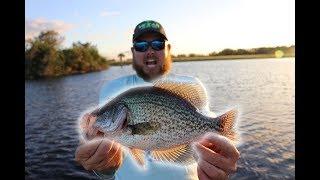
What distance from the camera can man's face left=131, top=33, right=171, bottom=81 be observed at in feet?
11.9

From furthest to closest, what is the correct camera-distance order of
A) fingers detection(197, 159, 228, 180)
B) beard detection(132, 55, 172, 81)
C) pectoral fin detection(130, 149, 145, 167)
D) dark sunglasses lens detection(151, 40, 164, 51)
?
beard detection(132, 55, 172, 81) → dark sunglasses lens detection(151, 40, 164, 51) → fingers detection(197, 159, 228, 180) → pectoral fin detection(130, 149, 145, 167)

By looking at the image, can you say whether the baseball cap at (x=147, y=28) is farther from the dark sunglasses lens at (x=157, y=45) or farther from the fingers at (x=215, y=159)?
the fingers at (x=215, y=159)

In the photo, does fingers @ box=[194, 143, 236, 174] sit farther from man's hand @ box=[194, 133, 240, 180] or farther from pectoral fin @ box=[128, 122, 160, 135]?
pectoral fin @ box=[128, 122, 160, 135]

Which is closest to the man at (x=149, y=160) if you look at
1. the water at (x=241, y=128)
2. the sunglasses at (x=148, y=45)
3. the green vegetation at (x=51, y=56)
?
the sunglasses at (x=148, y=45)

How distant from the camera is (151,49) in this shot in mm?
3510

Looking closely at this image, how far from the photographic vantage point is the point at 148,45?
347 cm

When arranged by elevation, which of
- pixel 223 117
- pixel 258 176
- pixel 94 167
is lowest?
Answer: pixel 258 176

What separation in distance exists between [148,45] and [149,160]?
0.92m

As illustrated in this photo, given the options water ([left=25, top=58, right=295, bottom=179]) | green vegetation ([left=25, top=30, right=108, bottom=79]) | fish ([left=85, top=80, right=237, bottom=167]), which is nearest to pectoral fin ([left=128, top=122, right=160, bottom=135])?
fish ([left=85, top=80, right=237, bottom=167])

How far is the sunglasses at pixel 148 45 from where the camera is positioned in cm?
346
